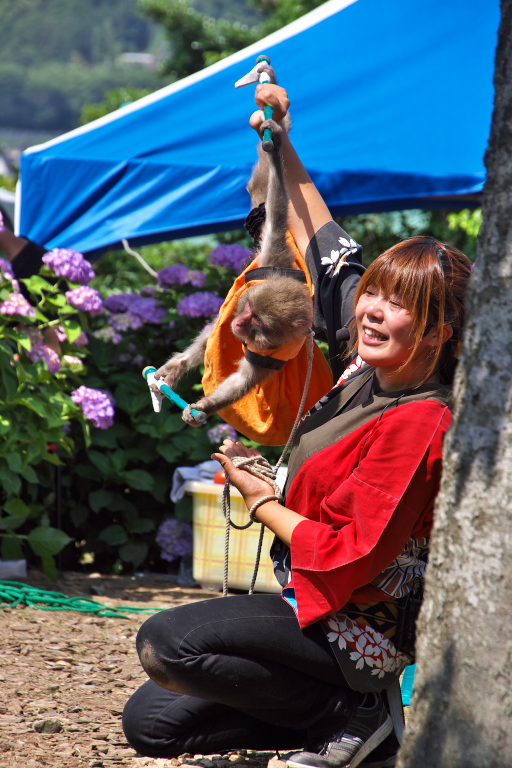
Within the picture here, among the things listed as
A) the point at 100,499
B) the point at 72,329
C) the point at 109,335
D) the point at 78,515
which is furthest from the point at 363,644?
the point at 109,335

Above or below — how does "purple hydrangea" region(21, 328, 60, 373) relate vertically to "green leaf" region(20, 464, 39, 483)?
above

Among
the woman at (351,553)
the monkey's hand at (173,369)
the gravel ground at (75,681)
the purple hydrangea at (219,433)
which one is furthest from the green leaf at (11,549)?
the woman at (351,553)

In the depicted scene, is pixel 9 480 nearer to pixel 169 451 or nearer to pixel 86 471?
pixel 86 471

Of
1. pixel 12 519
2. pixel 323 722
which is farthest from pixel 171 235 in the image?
pixel 323 722

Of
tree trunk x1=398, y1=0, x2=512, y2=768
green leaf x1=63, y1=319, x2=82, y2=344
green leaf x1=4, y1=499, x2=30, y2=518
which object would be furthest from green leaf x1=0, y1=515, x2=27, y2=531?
tree trunk x1=398, y1=0, x2=512, y2=768

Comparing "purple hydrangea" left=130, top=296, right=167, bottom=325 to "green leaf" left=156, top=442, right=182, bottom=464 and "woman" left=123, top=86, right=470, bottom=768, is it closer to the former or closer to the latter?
"green leaf" left=156, top=442, right=182, bottom=464

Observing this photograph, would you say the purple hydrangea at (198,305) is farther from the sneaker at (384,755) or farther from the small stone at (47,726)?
the sneaker at (384,755)

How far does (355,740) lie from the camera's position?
2227 mm

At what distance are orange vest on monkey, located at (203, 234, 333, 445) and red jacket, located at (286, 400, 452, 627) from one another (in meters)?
0.45

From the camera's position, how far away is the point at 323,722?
2.31 m

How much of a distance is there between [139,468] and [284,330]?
292 centimetres

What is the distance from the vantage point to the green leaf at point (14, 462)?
402 centimetres

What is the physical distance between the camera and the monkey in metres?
2.26

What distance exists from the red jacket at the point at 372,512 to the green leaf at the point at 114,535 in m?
2.83
